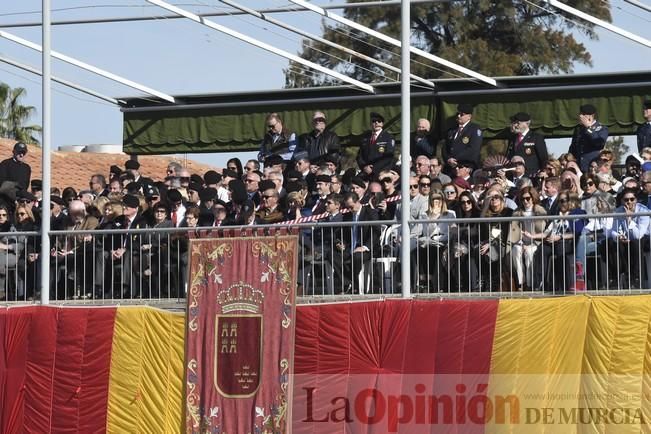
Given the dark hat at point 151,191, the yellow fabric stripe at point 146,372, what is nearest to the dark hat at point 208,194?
the dark hat at point 151,191

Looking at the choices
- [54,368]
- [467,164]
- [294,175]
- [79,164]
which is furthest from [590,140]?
[79,164]

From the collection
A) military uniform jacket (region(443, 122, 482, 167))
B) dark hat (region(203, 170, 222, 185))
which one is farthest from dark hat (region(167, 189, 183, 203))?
military uniform jacket (region(443, 122, 482, 167))

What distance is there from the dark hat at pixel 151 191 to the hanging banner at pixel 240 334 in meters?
2.56

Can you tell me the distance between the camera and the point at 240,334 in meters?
20.2

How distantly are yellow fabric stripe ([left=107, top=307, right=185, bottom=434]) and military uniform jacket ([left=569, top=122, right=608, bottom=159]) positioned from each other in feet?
18.4

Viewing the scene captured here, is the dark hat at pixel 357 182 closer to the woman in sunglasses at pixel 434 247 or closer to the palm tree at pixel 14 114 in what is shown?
the woman in sunglasses at pixel 434 247

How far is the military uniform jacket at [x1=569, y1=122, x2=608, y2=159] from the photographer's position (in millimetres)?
21312

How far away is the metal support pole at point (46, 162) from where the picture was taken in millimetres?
21266

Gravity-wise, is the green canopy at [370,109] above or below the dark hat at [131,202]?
above

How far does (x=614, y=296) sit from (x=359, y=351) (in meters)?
3.16

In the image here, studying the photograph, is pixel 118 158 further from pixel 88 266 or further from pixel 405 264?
pixel 405 264

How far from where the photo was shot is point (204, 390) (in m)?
20.2

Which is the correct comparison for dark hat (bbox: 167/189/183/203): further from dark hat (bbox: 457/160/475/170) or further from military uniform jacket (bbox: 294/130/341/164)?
dark hat (bbox: 457/160/475/170)

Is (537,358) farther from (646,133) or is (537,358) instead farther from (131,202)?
(131,202)
